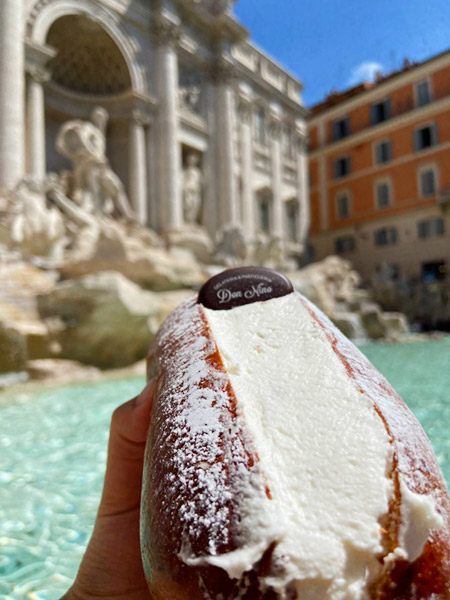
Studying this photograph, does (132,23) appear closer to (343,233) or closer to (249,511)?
(343,233)

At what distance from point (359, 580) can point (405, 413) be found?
31 cm

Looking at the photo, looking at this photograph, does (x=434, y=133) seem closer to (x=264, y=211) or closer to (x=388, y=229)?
(x=388, y=229)

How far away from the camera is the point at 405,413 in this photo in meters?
0.86

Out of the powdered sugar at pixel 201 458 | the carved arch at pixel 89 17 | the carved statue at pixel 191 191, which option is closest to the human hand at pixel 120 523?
the powdered sugar at pixel 201 458

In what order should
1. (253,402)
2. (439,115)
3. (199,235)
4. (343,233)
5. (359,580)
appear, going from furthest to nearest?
1. (343,233)
2. (439,115)
3. (199,235)
4. (253,402)
5. (359,580)

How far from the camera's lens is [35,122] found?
11.7 m

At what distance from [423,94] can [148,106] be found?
11.4 metres

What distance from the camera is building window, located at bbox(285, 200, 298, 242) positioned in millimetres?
22750

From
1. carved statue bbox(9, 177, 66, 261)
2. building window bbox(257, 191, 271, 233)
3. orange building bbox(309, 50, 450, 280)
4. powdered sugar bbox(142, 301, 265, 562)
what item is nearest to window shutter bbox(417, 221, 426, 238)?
orange building bbox(309, 50, 450, 280)

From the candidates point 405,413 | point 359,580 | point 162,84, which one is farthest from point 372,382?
point 162,84

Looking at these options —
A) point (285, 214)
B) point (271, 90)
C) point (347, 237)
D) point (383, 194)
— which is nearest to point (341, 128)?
point (383, 194)

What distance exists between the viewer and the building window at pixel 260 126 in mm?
20620

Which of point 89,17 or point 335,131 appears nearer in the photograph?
point 89,17

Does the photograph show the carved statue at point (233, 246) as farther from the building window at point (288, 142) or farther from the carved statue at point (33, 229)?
the building window at point (288, 142)
